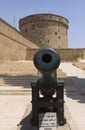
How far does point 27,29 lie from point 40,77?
38.8m

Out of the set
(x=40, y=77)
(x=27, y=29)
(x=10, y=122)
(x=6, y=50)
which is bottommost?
(x=10, y=122)

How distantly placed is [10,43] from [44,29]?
1882 centimetres

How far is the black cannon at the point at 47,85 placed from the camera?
10.9 feet

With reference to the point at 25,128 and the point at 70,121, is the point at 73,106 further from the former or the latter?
the point at 25,128

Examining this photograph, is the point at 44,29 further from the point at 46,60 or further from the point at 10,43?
the point at 46,60

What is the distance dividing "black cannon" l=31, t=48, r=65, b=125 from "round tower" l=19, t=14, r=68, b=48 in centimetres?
3672

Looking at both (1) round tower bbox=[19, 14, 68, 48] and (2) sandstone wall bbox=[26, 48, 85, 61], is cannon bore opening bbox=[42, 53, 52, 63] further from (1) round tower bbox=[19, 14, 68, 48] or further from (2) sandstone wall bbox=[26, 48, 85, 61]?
(1) round tower bbox=[19, 14, 68, 48]

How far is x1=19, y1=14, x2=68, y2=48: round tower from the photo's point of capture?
4072cm

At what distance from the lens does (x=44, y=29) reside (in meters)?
40.8

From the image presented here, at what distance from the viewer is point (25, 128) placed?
13.2 ft

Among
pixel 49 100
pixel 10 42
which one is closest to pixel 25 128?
pixel 49 100

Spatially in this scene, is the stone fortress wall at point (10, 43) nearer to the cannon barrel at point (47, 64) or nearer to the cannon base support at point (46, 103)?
the cannon base support at point (46, 103)

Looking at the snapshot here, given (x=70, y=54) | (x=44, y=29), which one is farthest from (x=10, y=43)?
(x=44, y=29)

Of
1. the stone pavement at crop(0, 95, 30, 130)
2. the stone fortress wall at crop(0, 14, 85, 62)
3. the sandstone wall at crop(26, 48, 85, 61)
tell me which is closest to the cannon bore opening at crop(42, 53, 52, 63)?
the stone pavement at crop(0, 95, 30, 130)
